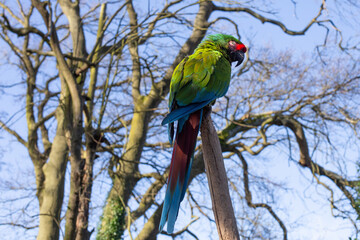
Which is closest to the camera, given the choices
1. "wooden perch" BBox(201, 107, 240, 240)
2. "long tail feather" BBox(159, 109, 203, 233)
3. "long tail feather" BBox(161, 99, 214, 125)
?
"long tail feather" BBox(159, 109, 203, 233)

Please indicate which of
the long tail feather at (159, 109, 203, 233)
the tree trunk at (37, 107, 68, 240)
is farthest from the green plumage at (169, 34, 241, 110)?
the tree trunk at (37, 107, 68, 240)

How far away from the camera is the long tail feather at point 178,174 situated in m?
2.18

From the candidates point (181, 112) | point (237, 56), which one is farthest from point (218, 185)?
point (237, 56)

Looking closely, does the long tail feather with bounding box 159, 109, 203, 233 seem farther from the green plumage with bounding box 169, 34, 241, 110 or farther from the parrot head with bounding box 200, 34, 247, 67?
the parrot head with bounding box 200, 34, 247, 67

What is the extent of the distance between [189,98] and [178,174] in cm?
53

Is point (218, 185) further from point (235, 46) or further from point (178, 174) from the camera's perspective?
point (235, 46)

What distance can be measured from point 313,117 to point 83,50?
4.31 metres

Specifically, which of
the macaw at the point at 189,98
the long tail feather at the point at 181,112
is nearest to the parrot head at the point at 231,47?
the macaw at the point at 189,98

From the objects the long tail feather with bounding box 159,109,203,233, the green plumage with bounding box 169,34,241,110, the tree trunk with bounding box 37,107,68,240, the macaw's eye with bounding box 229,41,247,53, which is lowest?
the long tail feather with bounding box 159,109,203,233

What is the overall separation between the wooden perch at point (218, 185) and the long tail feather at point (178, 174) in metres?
0.29

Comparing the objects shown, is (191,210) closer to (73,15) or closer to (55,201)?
(55,201)

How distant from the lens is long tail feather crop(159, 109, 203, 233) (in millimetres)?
2184

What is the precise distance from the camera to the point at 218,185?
256 cm

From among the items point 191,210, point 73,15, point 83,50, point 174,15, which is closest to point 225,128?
point 191,210
